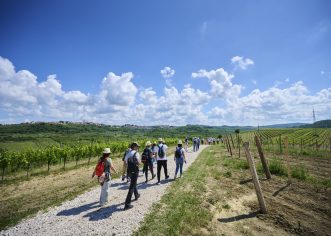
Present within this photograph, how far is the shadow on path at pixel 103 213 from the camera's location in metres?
7.59

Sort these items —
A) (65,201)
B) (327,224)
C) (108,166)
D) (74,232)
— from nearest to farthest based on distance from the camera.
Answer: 1. (74,232)
2. (327,224)
3. (108,166)
4. (65,201)

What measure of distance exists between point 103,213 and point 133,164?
1980mm

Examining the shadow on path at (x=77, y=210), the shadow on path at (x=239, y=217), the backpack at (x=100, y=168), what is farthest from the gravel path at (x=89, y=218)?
the shadow on path at (x=239, y=217)

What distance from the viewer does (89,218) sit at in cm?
759

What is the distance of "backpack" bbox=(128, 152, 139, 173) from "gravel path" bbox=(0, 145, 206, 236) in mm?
1338

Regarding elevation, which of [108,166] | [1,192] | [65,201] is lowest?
[1,192]

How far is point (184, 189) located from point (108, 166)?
3895 millimetres

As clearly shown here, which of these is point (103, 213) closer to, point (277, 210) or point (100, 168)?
point (100, 168)

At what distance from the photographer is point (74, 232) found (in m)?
6.56

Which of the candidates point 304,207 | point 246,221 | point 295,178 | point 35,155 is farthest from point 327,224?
point 35,155

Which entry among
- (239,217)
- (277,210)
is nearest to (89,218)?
(239,217)

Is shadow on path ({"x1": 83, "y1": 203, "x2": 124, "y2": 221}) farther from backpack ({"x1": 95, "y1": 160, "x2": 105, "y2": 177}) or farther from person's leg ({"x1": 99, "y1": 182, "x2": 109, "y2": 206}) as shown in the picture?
backpack ({"x1": 95, "y1": 160, "x2": 105, "y2": 177})

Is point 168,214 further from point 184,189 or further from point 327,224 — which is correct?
point 327,224

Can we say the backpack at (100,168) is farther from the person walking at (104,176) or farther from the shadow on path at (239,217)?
the shadow on path at (239,217)
